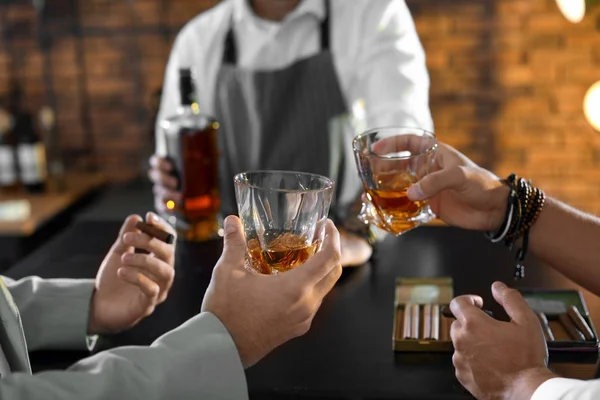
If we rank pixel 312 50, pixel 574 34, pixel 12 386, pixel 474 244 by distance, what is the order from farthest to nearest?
pixel 574 34, pixel 312 50, pixel 474 244, pixel 12 386

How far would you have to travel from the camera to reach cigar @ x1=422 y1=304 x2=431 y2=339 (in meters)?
1.06

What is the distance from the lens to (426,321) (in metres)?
1.10

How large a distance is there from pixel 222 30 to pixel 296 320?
57.4 inches

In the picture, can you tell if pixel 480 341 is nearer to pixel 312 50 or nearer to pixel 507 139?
pixel 312 50

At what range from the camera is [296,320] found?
2.77 ft

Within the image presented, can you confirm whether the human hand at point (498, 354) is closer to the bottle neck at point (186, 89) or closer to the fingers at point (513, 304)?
the fingers at point (513, 304)

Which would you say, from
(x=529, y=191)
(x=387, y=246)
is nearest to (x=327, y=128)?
(x=387, y=246)

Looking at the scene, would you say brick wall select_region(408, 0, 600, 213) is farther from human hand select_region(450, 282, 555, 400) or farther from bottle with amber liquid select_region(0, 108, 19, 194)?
human hand select_region(450, 282, 555, 400)

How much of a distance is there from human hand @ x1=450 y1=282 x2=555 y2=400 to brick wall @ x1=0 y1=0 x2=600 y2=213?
7.15 feet

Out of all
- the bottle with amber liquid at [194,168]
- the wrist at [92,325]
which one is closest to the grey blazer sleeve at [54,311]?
the wrist at [92,325]

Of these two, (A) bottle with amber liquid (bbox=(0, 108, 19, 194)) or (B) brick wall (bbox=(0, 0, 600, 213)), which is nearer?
(A) bottle with amber liquid (bbox=(0, 108, 19, 194))

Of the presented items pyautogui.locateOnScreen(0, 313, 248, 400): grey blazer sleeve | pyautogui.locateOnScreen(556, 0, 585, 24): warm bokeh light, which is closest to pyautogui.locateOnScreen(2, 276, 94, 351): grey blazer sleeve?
pyautogui.locateOnScreen(0, 313, 248, 400): grey blazer sleeve

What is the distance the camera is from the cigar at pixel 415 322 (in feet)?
3.46

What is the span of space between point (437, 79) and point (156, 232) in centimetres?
208
